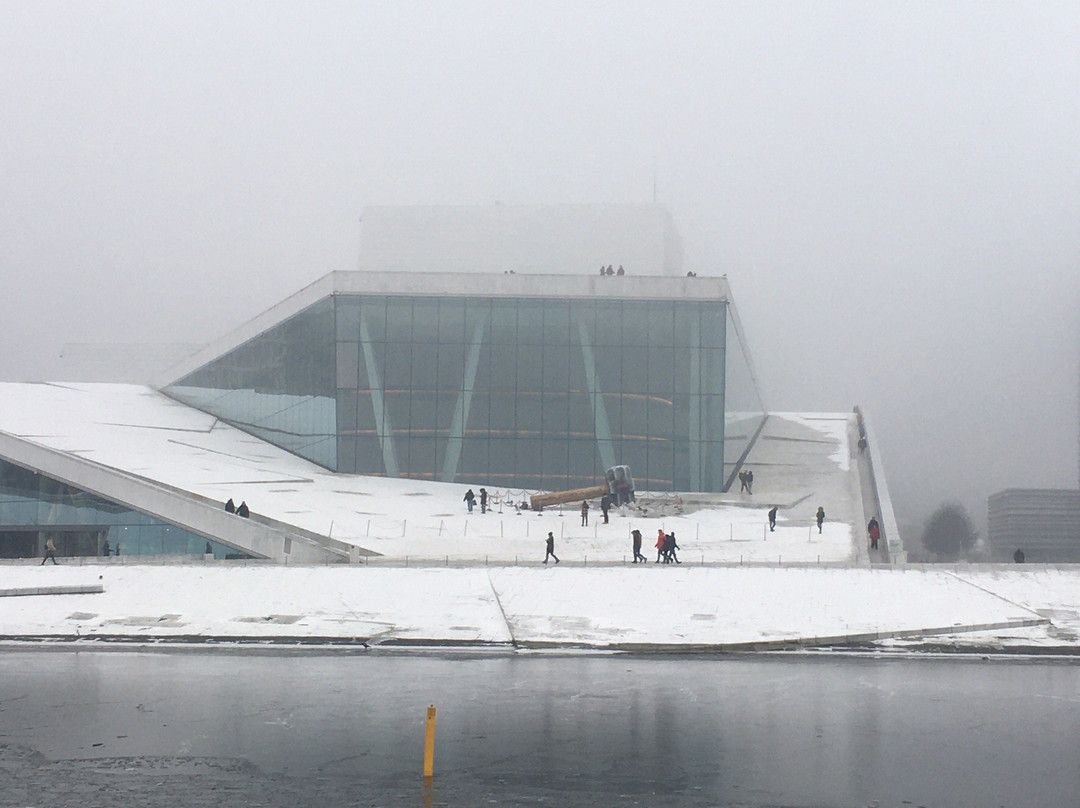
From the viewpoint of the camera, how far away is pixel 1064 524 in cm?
17025

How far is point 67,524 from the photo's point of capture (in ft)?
143

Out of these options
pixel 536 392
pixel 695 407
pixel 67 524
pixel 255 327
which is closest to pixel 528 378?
pixel 536 392

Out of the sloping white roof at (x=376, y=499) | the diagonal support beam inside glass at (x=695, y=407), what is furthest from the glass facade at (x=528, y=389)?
the sloping white roof at (x=376, y=499)

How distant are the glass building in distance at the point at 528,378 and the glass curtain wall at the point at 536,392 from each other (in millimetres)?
54

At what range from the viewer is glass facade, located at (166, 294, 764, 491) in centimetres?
5500

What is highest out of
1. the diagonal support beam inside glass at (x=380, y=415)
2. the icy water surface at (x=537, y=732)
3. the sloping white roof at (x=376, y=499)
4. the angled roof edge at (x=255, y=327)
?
the angled roof edge at (x=255, y=327)

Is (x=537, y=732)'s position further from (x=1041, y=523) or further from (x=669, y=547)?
(x=1041, y=523)

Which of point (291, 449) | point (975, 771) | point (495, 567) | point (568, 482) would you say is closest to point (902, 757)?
point (975, 771)

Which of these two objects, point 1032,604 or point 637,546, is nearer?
point 1032,604

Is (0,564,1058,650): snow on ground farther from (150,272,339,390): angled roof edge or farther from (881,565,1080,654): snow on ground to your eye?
(150,272,339,390): angled roof edge

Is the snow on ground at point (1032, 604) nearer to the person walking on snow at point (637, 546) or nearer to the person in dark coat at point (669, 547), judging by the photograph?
the person in dark coat at point (669, 547)

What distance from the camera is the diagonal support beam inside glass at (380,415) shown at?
183 ft

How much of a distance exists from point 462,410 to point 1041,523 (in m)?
138

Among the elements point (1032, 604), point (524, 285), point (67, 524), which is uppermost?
point (524, 285)
